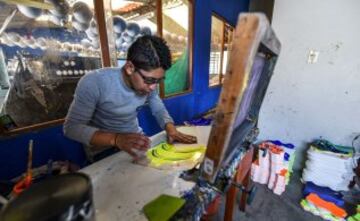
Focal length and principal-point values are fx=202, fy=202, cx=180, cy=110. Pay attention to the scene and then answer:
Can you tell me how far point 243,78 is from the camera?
451mm

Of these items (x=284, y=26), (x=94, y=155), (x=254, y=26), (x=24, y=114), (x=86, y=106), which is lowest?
(x=94, y=155)

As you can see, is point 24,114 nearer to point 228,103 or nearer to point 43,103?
point 43,103

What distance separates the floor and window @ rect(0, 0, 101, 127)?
1652 millimetres

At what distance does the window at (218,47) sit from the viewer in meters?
3.69

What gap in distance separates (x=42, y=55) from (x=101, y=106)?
85 centimetres

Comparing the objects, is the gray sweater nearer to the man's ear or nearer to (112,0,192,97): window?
Answer: the man's ear

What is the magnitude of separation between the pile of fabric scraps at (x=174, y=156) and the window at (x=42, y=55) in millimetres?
1080

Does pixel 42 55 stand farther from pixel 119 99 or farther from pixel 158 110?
pixel 158 110

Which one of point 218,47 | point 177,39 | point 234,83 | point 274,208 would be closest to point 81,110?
point 234,83

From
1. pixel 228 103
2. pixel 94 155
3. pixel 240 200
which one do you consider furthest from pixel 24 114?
pixel 240 200

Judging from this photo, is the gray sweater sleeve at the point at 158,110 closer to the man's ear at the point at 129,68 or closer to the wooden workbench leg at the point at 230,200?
the man's ear at the point at 129,68

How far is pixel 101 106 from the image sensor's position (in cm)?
115

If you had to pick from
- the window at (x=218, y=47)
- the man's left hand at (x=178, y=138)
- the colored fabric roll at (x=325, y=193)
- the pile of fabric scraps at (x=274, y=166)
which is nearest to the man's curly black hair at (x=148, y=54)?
the man's left hand at (x=178, y=138)

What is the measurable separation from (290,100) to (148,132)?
5.73 ft
